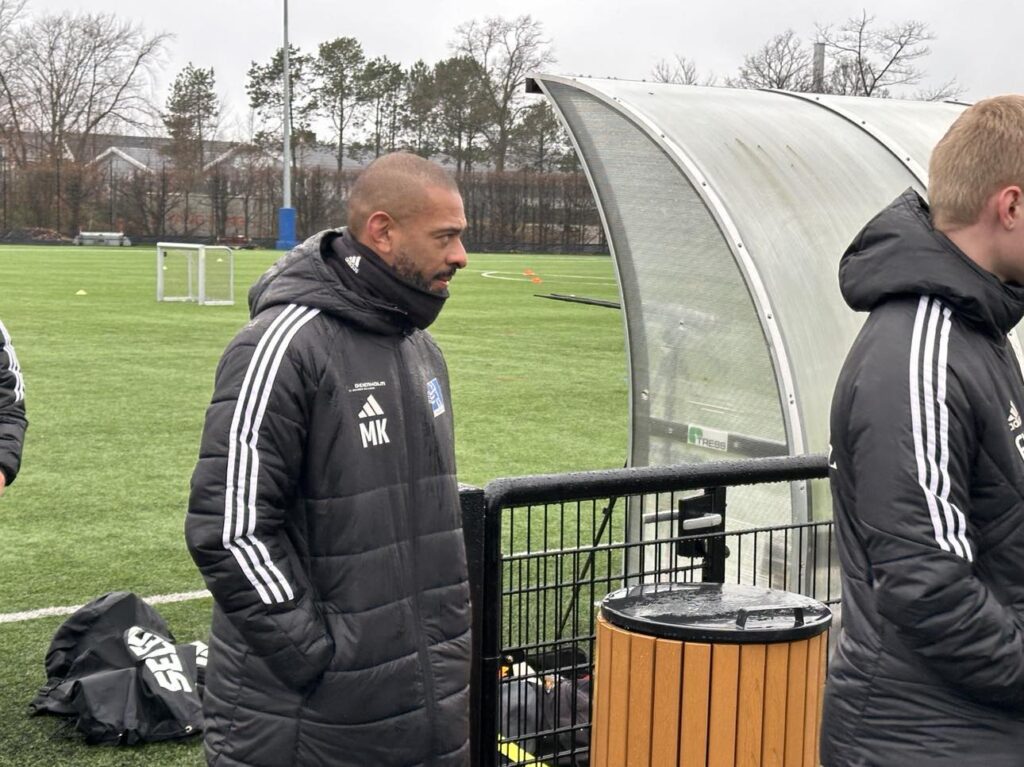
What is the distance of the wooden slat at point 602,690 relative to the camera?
10.6ft

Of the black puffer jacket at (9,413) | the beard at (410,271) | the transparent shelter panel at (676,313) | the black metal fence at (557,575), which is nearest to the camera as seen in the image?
the beard at (410,271)

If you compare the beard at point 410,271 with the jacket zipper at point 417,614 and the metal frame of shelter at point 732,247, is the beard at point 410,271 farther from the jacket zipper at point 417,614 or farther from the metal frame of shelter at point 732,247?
the metal frame of shelter at point 732,247

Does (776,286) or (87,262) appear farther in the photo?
(87,262)

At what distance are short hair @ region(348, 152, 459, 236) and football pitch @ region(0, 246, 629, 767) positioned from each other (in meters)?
2.61

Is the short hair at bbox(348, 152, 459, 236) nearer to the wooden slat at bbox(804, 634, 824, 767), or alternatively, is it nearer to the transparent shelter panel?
the wooden slat at bbox(804, 634, 824, 767)

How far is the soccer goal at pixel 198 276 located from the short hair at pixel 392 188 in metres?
24.1

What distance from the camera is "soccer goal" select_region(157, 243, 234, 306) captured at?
2684 centimetres

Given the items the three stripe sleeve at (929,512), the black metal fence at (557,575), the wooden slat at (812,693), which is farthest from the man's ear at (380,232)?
the wooden slat at (812,693)

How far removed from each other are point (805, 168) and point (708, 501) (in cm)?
248

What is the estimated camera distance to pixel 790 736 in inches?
125

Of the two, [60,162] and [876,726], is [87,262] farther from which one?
[876,726]

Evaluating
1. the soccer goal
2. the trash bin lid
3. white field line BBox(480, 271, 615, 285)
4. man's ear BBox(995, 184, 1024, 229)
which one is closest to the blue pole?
white field line BBox(480, 271, 615, 285)


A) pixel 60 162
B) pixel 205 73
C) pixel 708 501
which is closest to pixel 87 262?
pixel 60 162

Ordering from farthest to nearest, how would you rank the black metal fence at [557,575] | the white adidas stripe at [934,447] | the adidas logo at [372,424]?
the black metal fence at [557,575] < the adidas logo at [372,424] < the white adidas stripe at [934,447]
